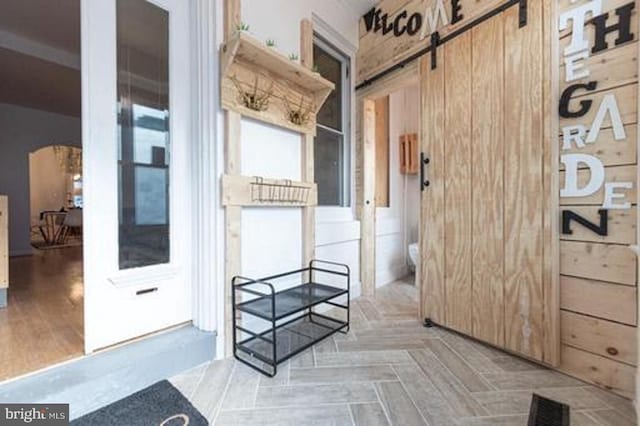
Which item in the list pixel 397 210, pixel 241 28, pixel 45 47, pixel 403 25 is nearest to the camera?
pixel 241 28

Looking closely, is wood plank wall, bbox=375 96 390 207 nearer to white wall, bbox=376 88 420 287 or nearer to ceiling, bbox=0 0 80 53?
white wall, bbox=376 88 420 287

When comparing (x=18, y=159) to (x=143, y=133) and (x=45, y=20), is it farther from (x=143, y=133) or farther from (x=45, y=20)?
(x=143, y=133)

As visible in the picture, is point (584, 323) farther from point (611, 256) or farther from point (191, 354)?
point (191, 354)

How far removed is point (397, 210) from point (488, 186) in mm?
1971

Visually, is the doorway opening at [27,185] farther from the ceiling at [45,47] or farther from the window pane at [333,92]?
the window pane at [333,92]

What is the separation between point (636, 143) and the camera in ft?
4.62

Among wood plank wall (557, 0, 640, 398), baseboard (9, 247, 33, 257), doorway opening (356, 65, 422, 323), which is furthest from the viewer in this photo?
baseboard (9, 247, 33, 257)

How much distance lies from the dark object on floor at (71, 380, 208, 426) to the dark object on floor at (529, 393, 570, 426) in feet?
4.72

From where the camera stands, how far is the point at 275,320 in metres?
1.62

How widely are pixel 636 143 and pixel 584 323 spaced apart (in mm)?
942

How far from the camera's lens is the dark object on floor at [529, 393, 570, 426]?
4.23 feet

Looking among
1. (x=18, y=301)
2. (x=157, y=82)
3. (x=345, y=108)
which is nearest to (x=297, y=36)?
(x=345, y=108)

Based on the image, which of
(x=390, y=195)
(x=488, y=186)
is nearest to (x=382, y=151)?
(x=390, y=195)

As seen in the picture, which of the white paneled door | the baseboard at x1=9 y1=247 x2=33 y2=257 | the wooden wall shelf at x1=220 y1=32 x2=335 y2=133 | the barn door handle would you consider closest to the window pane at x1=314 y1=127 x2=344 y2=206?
the wooden wall shelf at x1=220 y1=32 x2=335 y2=133
